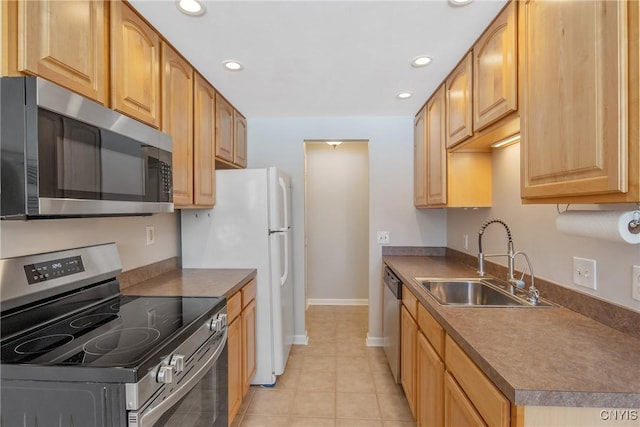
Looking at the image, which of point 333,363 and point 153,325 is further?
point 333,363

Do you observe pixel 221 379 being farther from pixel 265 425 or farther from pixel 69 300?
pixel 69 300

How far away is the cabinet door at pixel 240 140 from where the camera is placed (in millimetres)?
2754

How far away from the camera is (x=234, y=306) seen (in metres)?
1.88

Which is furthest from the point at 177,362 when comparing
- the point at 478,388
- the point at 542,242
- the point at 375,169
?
the point at 375,169

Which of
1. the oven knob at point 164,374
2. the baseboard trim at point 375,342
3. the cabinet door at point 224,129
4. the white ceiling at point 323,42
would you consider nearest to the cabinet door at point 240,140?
the cabinet door at point 224,129

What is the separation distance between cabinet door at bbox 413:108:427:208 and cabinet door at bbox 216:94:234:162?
5.39ft

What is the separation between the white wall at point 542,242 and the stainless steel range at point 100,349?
Result: 5.28ft

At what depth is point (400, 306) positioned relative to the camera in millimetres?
2215

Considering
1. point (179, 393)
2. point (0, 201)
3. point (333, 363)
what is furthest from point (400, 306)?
point (0, 201)

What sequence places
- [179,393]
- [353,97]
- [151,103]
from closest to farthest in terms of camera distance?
[179,393], [151,103], [353,97]

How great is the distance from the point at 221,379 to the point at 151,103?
4.73 ft

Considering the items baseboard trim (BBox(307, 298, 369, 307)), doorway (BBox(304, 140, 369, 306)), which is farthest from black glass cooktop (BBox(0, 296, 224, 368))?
baseboard trim (BBox(307, 298, 369, 307))

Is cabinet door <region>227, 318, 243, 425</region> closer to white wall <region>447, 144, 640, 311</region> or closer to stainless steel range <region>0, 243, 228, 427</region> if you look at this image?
stainless steel range <region>0, 243, 228, 427</region>

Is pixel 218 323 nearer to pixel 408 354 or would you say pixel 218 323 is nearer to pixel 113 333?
pixel 113 333
